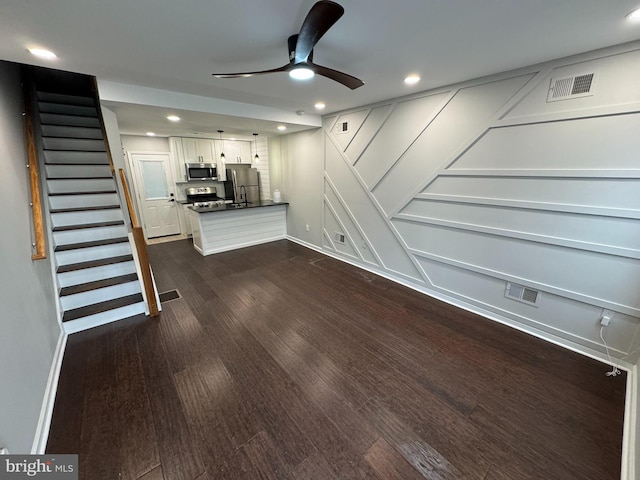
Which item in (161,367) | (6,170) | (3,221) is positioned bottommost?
(161,367)

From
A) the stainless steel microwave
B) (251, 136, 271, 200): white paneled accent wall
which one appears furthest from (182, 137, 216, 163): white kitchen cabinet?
(251, 136, 271, 200): white paneled accent wall

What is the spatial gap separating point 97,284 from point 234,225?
2594 mm

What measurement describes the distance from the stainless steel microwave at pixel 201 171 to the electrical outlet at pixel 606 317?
7.31 meters

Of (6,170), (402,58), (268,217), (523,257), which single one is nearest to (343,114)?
(402,58)

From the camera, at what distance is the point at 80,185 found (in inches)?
139

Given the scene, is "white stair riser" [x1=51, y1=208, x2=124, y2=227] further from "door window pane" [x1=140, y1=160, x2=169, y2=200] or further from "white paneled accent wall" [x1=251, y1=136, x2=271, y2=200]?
"white paneled accent wall" [x1=251, y1=136, x2=271, y2=200]

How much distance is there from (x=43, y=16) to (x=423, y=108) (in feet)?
11.1

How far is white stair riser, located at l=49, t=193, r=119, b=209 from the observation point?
3.26 m

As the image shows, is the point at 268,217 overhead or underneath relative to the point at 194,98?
underneath

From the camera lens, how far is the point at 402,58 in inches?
84.0

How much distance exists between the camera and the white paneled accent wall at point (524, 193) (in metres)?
1.99

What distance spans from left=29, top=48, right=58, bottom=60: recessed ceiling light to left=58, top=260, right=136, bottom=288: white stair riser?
2108mm

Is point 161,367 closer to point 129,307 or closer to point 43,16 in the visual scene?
point 129,307

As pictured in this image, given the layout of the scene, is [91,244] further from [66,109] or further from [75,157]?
[66,109]
